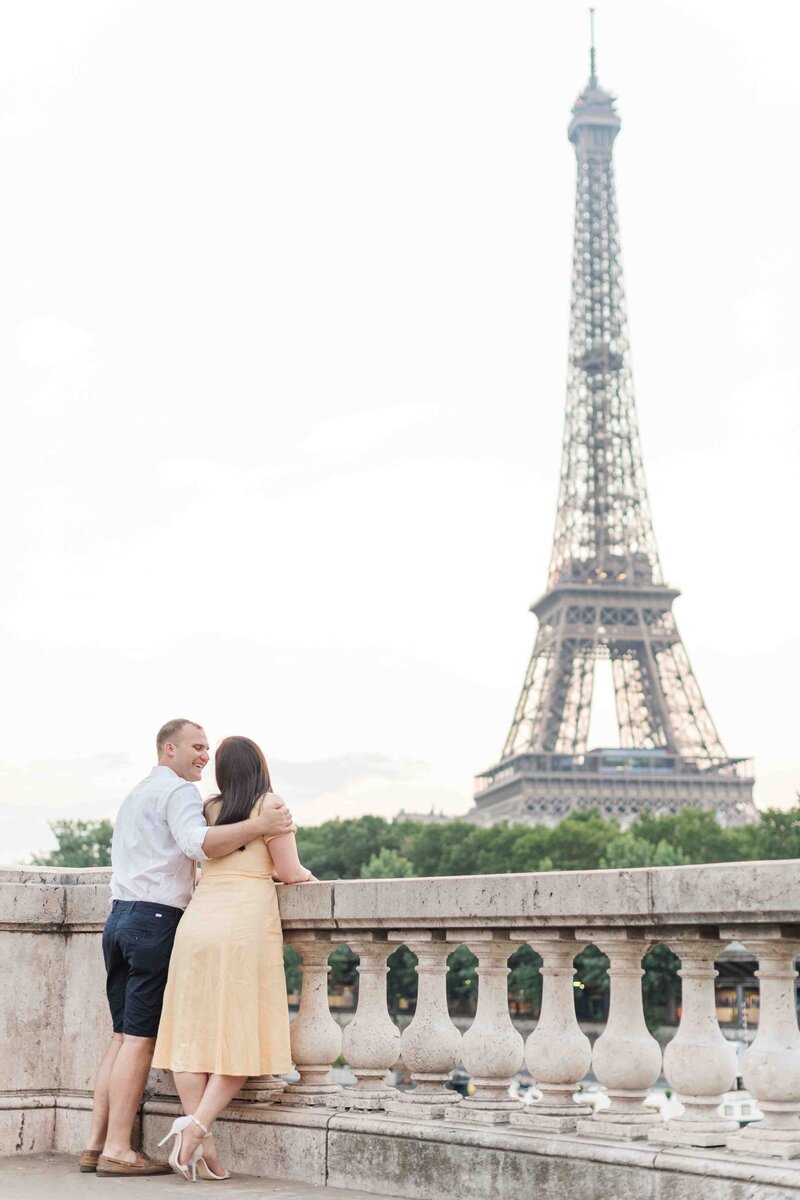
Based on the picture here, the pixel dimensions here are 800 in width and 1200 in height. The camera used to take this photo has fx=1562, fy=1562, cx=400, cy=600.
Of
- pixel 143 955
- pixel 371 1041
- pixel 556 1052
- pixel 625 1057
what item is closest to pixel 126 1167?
pixel 143 955

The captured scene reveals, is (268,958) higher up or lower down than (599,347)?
lower down

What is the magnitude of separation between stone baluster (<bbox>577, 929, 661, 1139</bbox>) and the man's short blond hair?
2382 mm

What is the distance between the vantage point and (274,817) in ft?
23.3

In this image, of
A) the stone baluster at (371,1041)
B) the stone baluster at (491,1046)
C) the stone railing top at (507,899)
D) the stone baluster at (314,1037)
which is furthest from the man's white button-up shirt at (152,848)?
the stone baluster at (491,1046)

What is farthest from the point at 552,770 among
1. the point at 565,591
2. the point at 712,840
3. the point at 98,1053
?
the point at 98,1053

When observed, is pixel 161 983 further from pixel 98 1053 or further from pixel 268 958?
pixel 98 1053

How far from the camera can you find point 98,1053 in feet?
26.7

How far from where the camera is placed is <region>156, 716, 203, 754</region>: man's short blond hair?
752 centimetres

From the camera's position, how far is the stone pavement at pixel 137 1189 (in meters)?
6.66

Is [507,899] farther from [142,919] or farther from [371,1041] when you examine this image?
[142,919]

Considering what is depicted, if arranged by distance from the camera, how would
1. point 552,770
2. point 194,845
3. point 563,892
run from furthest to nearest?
point 552,770, point 194,845, point 563,892

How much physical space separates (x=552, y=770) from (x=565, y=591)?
1065cm

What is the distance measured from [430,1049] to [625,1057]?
110 centimetres

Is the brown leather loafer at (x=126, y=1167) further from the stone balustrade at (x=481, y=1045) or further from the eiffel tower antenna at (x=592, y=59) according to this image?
the eiffel tower antenna at (x=592, y=59)
